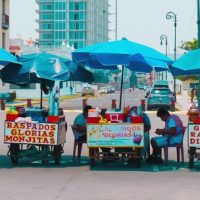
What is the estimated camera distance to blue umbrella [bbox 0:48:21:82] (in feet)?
43.2

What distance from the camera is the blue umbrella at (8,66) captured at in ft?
43.2

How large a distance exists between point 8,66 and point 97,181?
160 inches

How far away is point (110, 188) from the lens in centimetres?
1017

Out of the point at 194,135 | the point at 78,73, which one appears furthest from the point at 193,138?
the point at 78,73

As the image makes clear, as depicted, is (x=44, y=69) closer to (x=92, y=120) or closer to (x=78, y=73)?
(x=78, y=73)

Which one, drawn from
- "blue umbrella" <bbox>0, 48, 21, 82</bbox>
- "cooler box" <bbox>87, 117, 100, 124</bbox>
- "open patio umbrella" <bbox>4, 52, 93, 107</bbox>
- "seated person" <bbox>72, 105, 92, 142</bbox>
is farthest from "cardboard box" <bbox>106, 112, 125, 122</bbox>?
"blue umbrella" <bbox>0, 48, 21, 82</bbox>

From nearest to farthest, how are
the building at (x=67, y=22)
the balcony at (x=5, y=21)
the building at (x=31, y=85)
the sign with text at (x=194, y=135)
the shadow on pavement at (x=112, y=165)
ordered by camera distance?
the sign with text at (x=194, y=135) → the shadow on pavement at (x=112, y=165) → the balcony at (x=5, y=21) → the building at (x=31, y=85) → the building at (x=67, y=22)

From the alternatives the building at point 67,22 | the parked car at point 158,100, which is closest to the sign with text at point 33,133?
the parked car at point 158,100

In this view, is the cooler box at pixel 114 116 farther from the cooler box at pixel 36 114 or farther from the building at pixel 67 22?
the building at pixel 67 22

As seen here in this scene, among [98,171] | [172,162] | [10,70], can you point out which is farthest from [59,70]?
[172,162]

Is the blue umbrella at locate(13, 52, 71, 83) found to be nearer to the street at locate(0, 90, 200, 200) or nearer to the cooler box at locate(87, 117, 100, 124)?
the cooler box at locate(87, 117, 100, 124)

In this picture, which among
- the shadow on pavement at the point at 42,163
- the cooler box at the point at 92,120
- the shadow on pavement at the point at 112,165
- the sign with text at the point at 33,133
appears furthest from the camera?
the shadow on pavement at the point at 42,163

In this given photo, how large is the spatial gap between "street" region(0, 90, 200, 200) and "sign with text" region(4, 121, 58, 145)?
1.83ft

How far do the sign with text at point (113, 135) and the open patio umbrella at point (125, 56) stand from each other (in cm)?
138
